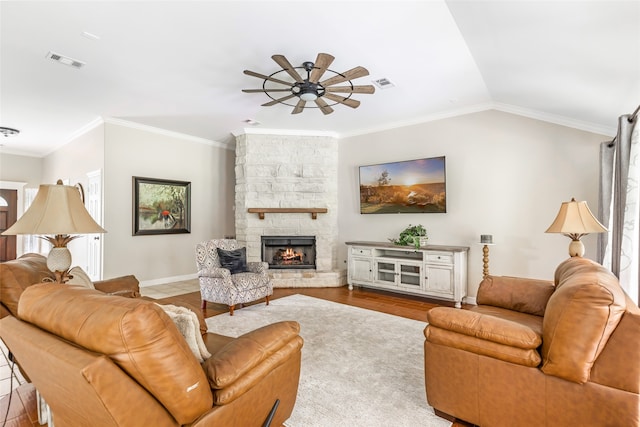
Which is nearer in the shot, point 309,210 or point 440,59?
point 440,59

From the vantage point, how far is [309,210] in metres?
6.07

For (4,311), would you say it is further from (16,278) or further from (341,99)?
(341,99)

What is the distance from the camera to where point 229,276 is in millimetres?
4105

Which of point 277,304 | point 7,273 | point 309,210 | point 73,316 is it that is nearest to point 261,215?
point 309,210

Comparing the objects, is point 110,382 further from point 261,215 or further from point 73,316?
point 261,215

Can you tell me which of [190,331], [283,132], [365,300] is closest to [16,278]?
[190,331]

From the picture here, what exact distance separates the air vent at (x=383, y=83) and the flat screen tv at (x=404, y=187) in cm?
161

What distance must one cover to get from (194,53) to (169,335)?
120 inches

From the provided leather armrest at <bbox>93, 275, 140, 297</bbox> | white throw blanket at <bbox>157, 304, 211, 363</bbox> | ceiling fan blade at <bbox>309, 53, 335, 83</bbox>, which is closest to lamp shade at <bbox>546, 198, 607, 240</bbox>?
ceiling fan blade at <bbox>309, 53, 335, 83</bbox>

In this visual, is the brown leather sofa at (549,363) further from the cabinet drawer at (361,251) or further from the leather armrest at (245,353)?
the cabinet drawer at (361,251)

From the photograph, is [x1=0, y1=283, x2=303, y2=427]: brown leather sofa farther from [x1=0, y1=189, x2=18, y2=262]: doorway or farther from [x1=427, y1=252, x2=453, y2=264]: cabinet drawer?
[x1=0, y1=189, x2=18, y2=262]: doorway

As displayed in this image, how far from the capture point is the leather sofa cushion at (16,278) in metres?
1.86

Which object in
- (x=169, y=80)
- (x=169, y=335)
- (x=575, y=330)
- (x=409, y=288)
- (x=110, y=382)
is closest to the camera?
(x=110, y=382)

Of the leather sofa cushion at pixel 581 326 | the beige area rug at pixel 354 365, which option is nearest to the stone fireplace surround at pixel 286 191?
the beige area rug at pixel 354 365
